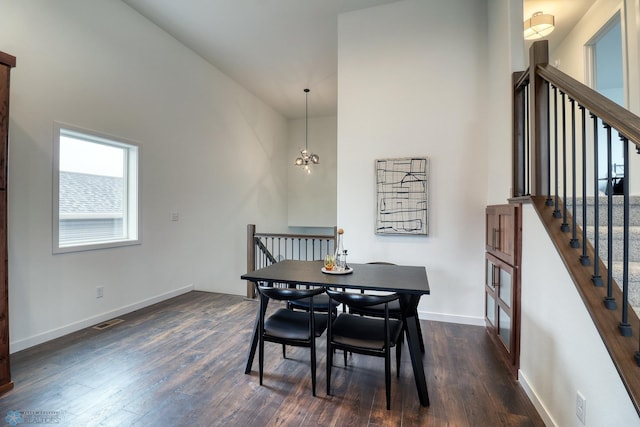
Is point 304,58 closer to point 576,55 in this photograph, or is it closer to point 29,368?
point 576,55

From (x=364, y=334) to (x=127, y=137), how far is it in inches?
139

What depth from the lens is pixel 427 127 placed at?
3525mm

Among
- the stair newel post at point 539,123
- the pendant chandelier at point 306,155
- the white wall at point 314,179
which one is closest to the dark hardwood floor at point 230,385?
the stair newel post at point 539,123

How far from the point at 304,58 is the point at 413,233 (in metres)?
3.33

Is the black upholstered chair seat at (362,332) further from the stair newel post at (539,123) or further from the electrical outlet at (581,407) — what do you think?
the stair newel post at (539,123)

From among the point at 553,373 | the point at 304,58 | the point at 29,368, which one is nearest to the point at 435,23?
the point at 304,58

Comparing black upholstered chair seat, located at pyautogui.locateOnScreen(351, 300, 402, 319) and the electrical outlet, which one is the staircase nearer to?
the electrical outlet

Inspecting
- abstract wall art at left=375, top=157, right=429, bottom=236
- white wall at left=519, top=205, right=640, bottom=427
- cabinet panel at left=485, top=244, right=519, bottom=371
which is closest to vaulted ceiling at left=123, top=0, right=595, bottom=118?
abstract wall art at left=375, top=157, right=429, bottom=236

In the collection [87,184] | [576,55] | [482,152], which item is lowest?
[87,184]

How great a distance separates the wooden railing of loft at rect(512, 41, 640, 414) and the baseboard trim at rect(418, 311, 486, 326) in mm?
1655

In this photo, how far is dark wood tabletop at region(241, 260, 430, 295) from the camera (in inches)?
82.4

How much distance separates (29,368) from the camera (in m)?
2.37

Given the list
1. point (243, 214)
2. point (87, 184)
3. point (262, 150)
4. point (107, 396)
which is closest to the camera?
point (107, 396)

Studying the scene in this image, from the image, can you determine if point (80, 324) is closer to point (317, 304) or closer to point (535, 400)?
point (317, 304)
